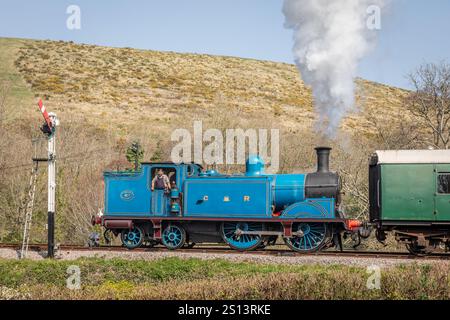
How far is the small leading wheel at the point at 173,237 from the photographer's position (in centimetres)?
1927

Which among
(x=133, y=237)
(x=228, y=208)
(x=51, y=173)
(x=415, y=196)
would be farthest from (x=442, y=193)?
(x=51, y=173)

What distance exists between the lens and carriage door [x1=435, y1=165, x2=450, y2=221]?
653 inches

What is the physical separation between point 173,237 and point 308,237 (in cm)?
445

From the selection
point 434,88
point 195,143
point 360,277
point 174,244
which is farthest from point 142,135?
point 360,277

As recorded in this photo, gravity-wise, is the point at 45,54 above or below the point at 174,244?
above

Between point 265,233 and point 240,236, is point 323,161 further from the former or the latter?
point 240,236

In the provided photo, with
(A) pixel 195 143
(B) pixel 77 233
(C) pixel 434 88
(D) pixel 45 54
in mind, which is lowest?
(B) pixel 77 233

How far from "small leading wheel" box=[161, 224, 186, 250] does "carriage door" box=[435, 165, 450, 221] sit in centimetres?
791

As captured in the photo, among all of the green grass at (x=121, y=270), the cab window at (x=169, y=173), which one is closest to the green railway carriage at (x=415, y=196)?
the green grass at (x=121, y=270)

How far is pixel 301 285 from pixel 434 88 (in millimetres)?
26027

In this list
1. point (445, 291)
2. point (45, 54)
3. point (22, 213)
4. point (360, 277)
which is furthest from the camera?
point (45, 54)

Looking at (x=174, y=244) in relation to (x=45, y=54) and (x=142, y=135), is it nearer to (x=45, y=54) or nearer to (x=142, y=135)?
(x=142, y=135)

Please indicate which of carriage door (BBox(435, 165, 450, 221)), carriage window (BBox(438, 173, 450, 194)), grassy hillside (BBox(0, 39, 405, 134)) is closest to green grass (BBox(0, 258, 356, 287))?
carriage door (BBox(435, 165, 450, 221))
